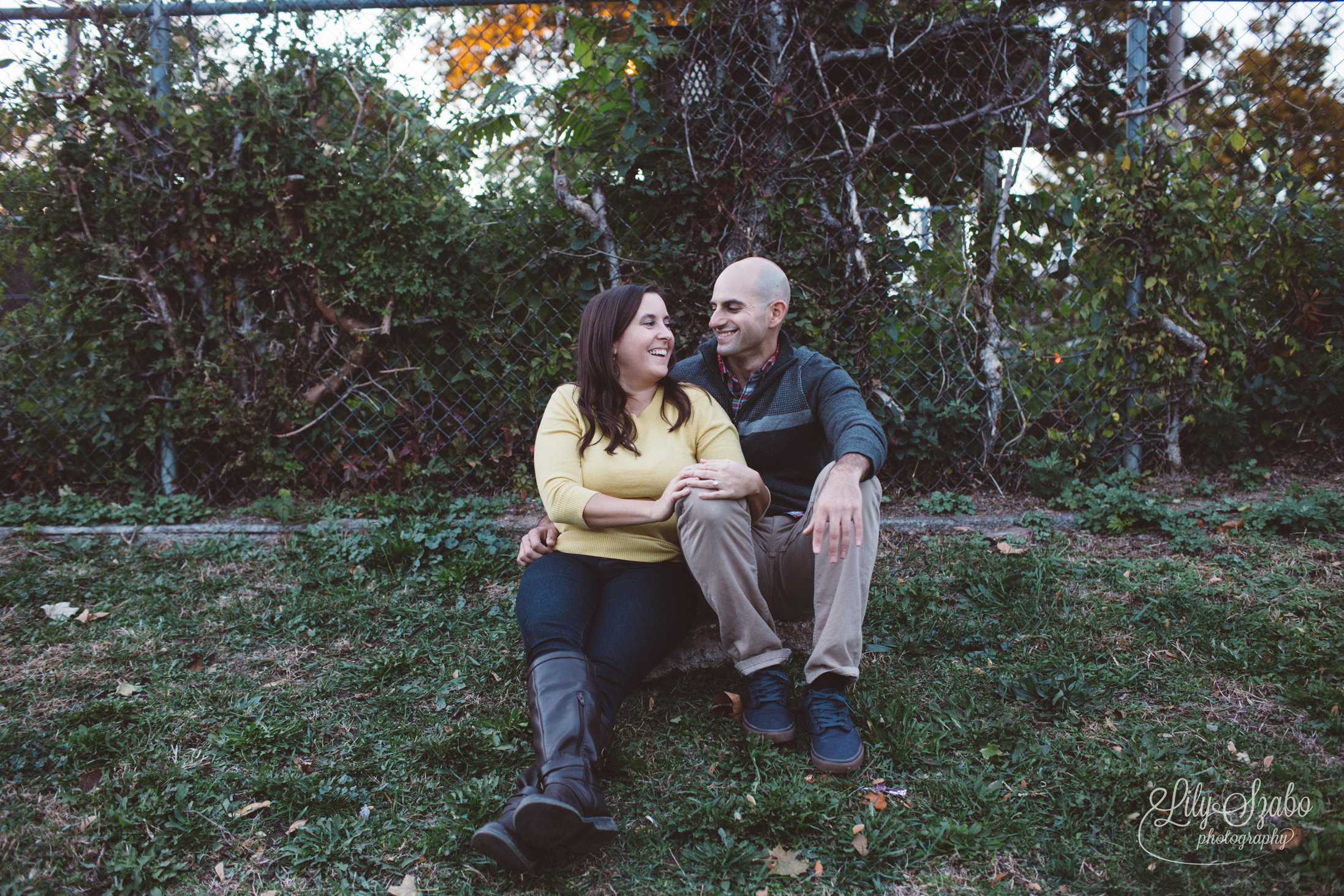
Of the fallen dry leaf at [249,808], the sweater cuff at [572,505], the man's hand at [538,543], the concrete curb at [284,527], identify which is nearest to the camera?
the fallen dry leaf at [249,808]

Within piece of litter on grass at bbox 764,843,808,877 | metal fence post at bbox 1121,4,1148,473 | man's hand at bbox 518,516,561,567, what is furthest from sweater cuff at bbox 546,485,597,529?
metal fence post at bbox 1121,4,1148,473

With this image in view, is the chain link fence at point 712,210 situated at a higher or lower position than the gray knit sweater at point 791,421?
higher

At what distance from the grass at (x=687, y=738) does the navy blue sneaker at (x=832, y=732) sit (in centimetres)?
5

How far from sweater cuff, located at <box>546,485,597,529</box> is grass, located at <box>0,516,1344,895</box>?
56cm

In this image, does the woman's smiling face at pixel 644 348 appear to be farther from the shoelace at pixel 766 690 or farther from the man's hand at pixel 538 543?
the shoelace at pixel 766 690

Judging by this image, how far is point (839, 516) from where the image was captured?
192cm

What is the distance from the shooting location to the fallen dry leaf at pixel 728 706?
2.15 meters

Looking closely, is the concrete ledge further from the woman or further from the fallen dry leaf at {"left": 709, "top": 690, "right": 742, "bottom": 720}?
the fallen dry leaf at {"left": 709, "top": 690, "right": 742, "bottom": 720}

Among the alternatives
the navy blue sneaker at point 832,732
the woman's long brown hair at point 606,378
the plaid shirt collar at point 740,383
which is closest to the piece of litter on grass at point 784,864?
the navy blue sneaker at point 832,732

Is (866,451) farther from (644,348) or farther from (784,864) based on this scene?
(784,864)

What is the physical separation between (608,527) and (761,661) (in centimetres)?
56

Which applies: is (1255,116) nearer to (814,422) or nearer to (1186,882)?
(814,422)

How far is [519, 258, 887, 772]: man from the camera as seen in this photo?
1.97 metres

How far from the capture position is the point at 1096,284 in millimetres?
3660
